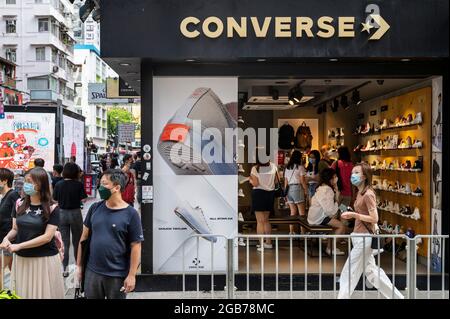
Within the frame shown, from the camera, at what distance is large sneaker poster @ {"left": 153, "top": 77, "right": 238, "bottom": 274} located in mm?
8156

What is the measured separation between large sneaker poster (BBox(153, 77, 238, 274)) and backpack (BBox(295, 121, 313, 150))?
21.5ft

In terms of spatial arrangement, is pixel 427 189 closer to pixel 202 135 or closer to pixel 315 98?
pixel 202 135

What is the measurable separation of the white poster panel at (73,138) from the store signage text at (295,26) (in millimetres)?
12208

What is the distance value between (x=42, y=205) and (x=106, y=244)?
1.03 m

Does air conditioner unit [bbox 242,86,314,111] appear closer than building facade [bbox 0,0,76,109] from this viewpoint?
Yes

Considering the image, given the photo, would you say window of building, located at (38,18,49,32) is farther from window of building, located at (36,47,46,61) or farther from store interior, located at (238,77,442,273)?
store interior, located at (238,77,442,273)

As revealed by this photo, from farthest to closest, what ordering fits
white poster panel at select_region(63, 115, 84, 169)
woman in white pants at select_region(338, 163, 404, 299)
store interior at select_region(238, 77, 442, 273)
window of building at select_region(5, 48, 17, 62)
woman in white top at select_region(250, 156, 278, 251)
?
window of building at select_region(5, 48, 17, 62), white poster panel at select_region(63, 115, 84, 169), woman in white top at select_region(250, 156, 278, 251), store interior at select_region(238, 77, 442, 273), woman in white pants at select_region(338, 163, 404, 299)

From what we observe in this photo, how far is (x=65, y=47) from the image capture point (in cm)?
6384

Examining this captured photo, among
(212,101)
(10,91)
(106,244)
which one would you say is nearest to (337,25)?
(212,101)

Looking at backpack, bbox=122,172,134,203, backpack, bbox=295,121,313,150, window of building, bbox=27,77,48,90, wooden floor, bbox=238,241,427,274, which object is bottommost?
→ wooden floor, bbox=238,241,427,274

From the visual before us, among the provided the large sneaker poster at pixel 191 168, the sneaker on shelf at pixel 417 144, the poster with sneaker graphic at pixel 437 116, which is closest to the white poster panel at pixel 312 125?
the sneaker on shelf at pixel 417 144

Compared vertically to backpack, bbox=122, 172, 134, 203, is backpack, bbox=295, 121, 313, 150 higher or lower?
higher

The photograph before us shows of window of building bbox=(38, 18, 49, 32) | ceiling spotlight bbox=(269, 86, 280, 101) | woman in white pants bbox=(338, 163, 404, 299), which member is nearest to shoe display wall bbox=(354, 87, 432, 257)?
ceiling spotlight bbox=(269, 86, 280, 101)

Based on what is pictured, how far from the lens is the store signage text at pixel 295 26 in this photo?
7.70m
